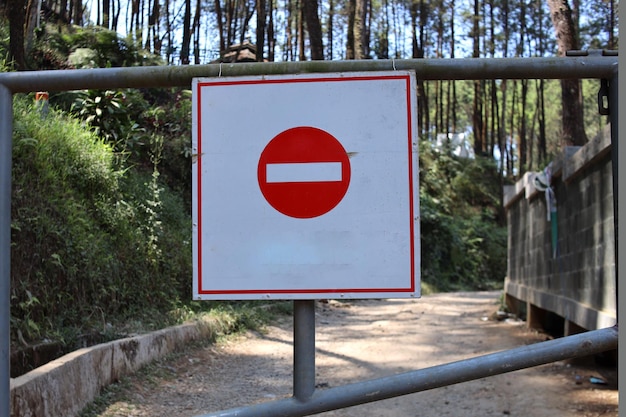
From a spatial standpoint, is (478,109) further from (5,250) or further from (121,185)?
(5,250)

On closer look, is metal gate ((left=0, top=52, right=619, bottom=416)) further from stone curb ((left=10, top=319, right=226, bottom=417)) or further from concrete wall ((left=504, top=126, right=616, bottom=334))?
concrete wall ((left=504, top=126, right=616, bottom=334))

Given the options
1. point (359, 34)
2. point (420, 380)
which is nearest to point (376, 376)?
point (420, 380)

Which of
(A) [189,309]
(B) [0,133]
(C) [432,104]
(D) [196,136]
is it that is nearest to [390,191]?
(D) [196,136]

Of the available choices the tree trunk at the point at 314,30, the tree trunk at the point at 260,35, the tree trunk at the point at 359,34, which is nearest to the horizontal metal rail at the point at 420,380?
the tree trunk at the point at 314,30

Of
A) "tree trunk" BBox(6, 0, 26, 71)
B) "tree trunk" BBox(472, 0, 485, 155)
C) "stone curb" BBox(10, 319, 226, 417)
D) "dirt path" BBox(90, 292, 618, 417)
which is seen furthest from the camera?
"tree trunk" BBox(472, 0, 485, 155)

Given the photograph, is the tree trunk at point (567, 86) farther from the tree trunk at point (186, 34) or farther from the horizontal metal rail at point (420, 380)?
the tree trunk at point (186, 34)

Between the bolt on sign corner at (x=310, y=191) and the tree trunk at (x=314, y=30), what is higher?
the tree trunk at (x=314, y=30)

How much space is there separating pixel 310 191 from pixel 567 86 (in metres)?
Result: 11.8

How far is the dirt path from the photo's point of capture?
18.8 ft

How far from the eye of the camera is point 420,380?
1748 millimetres

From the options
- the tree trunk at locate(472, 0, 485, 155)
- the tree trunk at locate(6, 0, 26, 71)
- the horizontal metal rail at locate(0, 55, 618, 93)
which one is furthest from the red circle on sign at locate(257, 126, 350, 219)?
the tree trunk at locate(472, 0, 485, 155)

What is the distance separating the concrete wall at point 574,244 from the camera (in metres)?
5.97

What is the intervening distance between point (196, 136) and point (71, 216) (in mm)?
5707

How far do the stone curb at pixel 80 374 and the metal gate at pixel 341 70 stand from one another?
2.22 m
